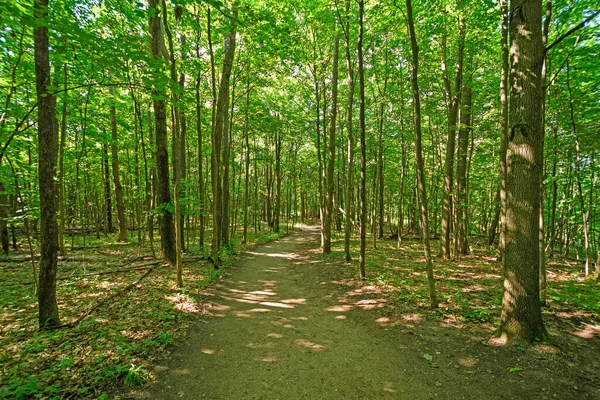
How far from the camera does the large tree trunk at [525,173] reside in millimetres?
4238

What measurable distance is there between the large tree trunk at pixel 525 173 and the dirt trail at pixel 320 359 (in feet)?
3.53

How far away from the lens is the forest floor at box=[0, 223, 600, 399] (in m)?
3.57

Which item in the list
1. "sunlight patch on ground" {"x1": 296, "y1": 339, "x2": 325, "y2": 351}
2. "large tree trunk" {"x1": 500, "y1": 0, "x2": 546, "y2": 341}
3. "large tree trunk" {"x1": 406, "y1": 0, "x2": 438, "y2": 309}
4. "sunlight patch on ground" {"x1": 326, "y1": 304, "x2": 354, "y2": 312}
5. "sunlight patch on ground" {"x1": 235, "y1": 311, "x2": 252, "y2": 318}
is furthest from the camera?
"sunlight patch on ground" {"x1": 326, "y1": 304, "x2": 354, "y2": 312}

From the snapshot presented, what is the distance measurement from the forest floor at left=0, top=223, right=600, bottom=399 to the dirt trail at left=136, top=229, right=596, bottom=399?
2cm

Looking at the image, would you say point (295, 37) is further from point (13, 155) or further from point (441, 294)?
point (441, 294)

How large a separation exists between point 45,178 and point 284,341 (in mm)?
5269

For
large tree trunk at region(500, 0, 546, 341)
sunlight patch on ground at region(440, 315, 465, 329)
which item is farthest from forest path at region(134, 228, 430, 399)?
large tree trunk at region(500, 0, 546, 341)

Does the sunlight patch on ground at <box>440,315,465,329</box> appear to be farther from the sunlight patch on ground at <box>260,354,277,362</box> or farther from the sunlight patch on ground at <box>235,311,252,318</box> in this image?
the sunlight patch on ground at <box>235,311,252,318</box>

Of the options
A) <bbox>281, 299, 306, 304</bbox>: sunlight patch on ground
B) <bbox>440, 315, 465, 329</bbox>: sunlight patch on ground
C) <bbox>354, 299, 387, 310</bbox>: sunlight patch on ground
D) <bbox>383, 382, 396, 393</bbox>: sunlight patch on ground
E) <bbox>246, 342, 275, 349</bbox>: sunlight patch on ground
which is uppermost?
<bbox>440, 315, 465, 329</bbox>: sunlight patch on ground

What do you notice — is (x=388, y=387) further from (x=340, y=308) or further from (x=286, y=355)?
(x=340, y=308)

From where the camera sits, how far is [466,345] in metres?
4.56

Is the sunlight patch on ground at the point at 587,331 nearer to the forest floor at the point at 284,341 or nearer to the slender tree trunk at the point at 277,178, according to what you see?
the forest floor at the point at 284,341

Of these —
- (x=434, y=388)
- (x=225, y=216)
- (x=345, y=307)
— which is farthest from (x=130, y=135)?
(x=434, y=388)

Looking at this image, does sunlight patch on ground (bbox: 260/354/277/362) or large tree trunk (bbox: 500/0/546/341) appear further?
sunlight patch on ground (bbox: 260/354/277/362)
